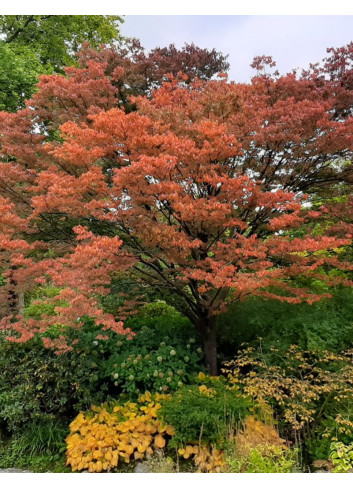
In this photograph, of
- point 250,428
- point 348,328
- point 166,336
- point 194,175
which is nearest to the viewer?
point 250,428

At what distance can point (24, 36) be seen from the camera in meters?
12.6

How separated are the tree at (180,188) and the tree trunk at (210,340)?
2 cm

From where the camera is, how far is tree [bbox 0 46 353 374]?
4.20 m

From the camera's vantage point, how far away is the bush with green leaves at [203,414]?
392 centimetres

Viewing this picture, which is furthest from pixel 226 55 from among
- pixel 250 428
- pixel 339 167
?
pixel 250 428

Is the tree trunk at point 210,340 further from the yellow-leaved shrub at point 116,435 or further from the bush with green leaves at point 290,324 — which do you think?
the yellow-leaved shrub at point 116,435

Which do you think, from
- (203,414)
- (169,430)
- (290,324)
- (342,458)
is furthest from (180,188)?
(342,458)

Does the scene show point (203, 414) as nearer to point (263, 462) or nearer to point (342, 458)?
point (263, 462)

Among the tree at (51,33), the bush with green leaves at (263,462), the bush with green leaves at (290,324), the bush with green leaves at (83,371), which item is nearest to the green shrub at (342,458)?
the bush with green leaves at (263,462)

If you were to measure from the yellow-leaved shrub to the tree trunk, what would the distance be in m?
1.06

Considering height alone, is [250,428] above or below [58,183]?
below

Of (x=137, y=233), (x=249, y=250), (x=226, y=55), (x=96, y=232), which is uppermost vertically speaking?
(x=226, y=55)

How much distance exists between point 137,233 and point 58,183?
1.12 m

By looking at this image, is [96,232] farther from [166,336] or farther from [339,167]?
[339,167]
